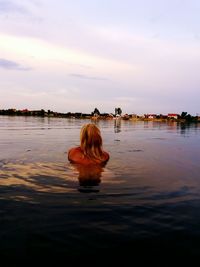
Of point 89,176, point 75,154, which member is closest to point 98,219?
point 89,176

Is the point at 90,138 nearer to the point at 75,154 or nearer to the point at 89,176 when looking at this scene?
the point at 89,176

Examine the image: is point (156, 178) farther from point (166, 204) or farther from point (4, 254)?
point (4, 254)

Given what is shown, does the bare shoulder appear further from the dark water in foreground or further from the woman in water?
the dark water in foreground

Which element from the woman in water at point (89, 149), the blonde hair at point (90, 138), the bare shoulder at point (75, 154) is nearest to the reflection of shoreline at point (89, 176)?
the woman in water at point (89, 149)

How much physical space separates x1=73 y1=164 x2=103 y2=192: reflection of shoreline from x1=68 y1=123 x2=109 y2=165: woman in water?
0.64 ft

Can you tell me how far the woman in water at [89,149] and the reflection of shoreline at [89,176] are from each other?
20 cm

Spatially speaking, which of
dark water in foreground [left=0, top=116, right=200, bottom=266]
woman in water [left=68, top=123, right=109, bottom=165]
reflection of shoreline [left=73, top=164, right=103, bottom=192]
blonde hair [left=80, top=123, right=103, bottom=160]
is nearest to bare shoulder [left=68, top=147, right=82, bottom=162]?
woman in water [left=68, top=123, right=109, bottom=165]

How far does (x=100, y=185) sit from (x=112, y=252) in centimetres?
499

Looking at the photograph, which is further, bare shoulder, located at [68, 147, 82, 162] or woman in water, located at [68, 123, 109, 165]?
bare shoulder, located at [68, 147, 82, 162]

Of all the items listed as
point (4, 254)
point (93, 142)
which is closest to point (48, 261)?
point (4, 254)

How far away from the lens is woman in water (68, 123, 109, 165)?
12461 millimetres

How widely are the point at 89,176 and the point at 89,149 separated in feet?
4.51

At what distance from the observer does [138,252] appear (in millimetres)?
5785

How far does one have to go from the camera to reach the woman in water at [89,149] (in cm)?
1246
